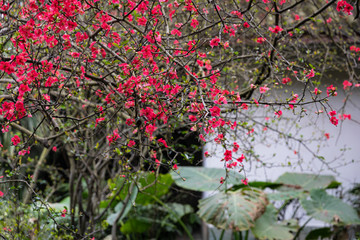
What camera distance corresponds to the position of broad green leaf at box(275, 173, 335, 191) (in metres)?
6.37

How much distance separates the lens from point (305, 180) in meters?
6.49

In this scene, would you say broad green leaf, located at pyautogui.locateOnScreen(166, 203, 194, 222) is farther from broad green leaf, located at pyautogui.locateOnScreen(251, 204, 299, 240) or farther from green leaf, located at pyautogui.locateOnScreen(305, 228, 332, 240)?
green leaf, located at pyautogui.locateOnScreen(305, 228, 332, 240)

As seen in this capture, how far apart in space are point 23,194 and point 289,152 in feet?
13.1

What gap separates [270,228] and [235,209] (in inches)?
26.2

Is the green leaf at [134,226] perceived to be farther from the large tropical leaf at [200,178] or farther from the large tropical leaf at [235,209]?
the large tropical leaf at [235,209]

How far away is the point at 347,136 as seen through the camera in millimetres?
6727

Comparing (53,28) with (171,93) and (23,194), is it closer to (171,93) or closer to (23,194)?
(171,93)

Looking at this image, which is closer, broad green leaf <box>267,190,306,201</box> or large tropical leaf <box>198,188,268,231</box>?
large tropical leaf <box>198,188,268,231</box>

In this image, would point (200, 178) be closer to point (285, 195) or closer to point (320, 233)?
point (285, 195)

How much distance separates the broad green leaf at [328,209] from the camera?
213 inches

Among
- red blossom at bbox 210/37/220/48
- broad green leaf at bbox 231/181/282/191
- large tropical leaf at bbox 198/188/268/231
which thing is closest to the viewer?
red blossom at bbox 210/37/220/48

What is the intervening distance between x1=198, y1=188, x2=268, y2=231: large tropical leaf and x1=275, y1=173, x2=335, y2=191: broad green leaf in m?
1.11

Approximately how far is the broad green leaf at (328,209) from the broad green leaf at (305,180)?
2.16 ft

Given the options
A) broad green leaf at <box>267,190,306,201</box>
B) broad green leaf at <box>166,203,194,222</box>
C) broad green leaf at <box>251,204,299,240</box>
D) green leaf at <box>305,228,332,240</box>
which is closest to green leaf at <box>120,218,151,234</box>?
broad green leaf at <box>166,203,194,222</box>
